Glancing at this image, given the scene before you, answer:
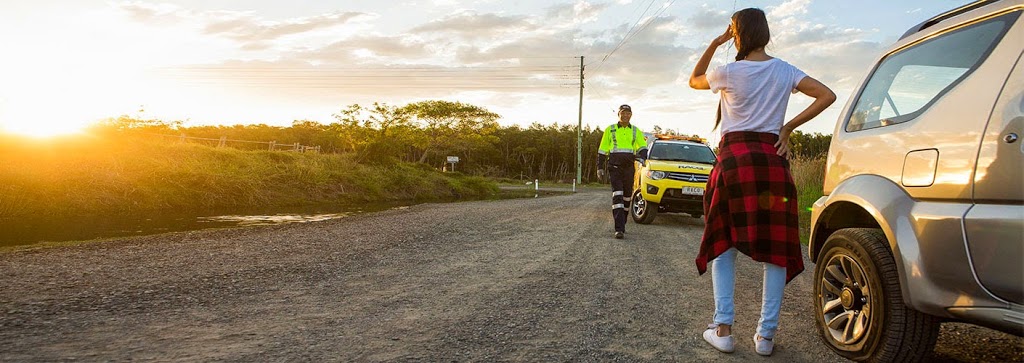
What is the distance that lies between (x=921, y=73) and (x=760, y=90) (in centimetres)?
71

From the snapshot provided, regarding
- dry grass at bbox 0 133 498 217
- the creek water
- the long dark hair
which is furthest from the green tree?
the long dark hair

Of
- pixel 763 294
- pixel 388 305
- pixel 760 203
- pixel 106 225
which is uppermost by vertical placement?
pixel 760 203

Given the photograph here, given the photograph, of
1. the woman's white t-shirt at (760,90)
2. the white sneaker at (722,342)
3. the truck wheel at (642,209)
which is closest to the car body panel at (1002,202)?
the woman's white t-shirt at (760,90)

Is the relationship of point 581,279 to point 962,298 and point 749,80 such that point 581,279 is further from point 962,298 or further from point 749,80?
point 962,298

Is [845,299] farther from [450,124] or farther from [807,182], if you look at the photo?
[450,124]

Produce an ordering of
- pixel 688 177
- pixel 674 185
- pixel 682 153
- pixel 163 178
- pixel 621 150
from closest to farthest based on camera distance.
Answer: pixel 621 150, pixel 674 185, pixel 688 177, pixel 682 153, pixel 163 178

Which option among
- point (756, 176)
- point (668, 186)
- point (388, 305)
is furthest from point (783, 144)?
point (668, 186)

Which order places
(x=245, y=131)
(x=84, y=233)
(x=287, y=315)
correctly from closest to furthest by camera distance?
(x=287, y=315) → (x=84, y=233) → (x=245, y=131)

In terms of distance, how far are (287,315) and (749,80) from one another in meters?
3.26

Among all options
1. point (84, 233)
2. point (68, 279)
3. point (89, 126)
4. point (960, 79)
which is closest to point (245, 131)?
point (89, 126)

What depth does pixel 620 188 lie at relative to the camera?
27.5 ft

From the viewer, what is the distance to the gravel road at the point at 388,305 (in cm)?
302

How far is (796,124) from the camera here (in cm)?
294

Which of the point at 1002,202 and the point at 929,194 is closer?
the point at 1002,202
